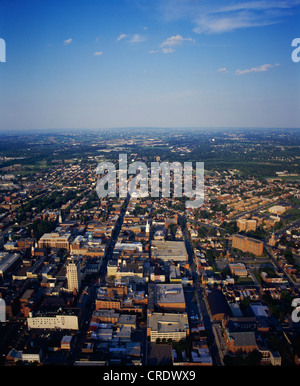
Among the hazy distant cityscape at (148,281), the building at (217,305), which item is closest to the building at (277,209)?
the hazy distant cityscape at (148,281)

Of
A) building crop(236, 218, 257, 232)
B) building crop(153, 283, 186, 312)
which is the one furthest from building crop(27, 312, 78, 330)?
building crop(236, 218, 257, 232)

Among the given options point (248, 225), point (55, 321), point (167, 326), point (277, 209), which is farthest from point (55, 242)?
point (277, 209)

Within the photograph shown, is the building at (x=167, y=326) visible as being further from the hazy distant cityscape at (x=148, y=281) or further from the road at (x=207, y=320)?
the road at (x=207, y=320)

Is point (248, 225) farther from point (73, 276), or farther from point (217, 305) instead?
point (73, 276)

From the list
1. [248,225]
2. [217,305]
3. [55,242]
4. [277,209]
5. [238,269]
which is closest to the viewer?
[217,305]

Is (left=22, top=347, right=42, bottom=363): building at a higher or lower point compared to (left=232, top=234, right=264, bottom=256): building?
lower

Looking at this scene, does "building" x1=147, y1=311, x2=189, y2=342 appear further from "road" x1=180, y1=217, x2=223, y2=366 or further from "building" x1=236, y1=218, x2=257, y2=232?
"building" x1=236, y1=218, x2=257, y2=232
